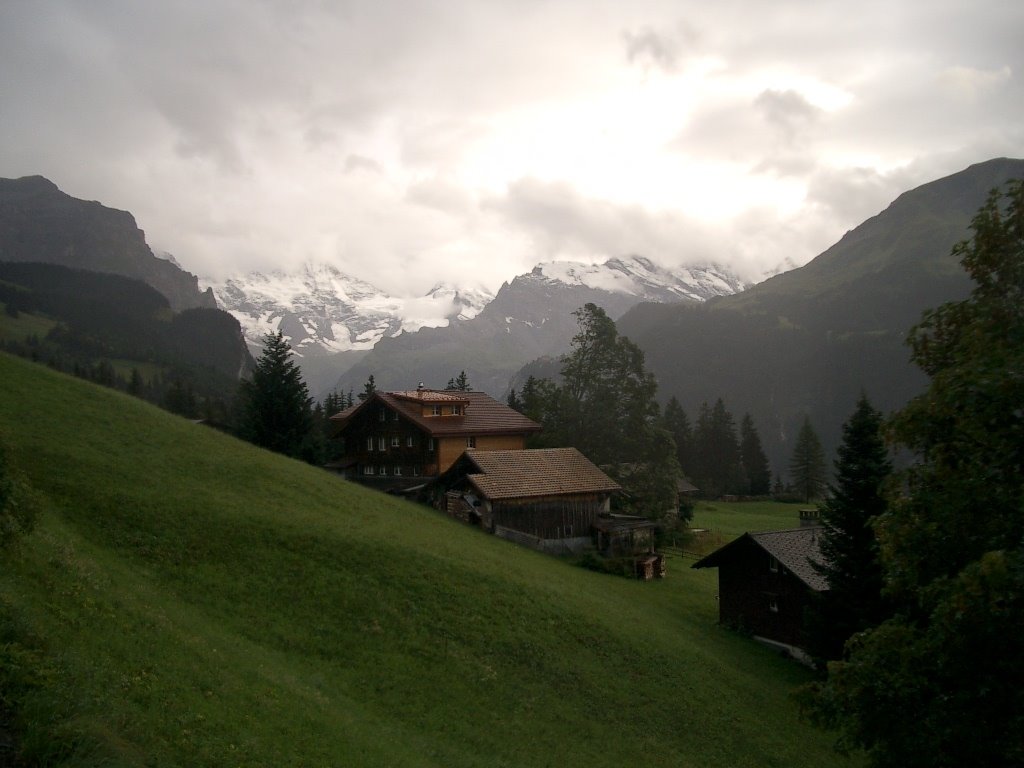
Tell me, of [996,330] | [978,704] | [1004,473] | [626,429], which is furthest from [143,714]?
[626,429]

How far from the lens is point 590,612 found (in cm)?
2786

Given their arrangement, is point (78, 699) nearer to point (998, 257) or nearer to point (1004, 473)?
point (1004, 473)

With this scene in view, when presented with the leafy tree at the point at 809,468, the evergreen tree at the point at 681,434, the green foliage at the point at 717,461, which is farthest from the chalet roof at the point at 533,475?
the leafy tree at the point at 809,468

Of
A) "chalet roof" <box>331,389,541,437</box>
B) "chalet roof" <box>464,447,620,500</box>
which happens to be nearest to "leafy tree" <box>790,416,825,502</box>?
"chalet roof" <box>331,389,541,437</box>

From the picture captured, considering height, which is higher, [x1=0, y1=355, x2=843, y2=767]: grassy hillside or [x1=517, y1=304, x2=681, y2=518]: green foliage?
[x1=517, y1=304, x2=681, y2=518]: green foliage

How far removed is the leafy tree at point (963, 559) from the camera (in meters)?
10.3

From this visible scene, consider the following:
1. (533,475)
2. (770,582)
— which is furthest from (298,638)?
(533,475)

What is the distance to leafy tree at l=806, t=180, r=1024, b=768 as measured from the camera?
10312 millimetres

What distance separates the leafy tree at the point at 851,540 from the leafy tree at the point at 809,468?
77.5m

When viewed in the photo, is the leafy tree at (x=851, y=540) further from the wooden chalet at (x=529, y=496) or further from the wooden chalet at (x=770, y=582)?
the wooden chalet at (x=529, y=496)

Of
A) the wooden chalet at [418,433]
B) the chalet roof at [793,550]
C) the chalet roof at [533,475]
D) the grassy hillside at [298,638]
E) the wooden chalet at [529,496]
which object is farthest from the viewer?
the wooden chalet at [418,433]

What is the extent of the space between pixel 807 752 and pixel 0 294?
9357 inches

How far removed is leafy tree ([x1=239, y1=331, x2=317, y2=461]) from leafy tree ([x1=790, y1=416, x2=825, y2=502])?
248 ft

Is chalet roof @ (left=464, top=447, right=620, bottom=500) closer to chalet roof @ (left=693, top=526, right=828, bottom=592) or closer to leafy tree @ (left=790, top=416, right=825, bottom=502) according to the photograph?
chalet roof @ (left=693, top=526, right=828, bottom=592)
